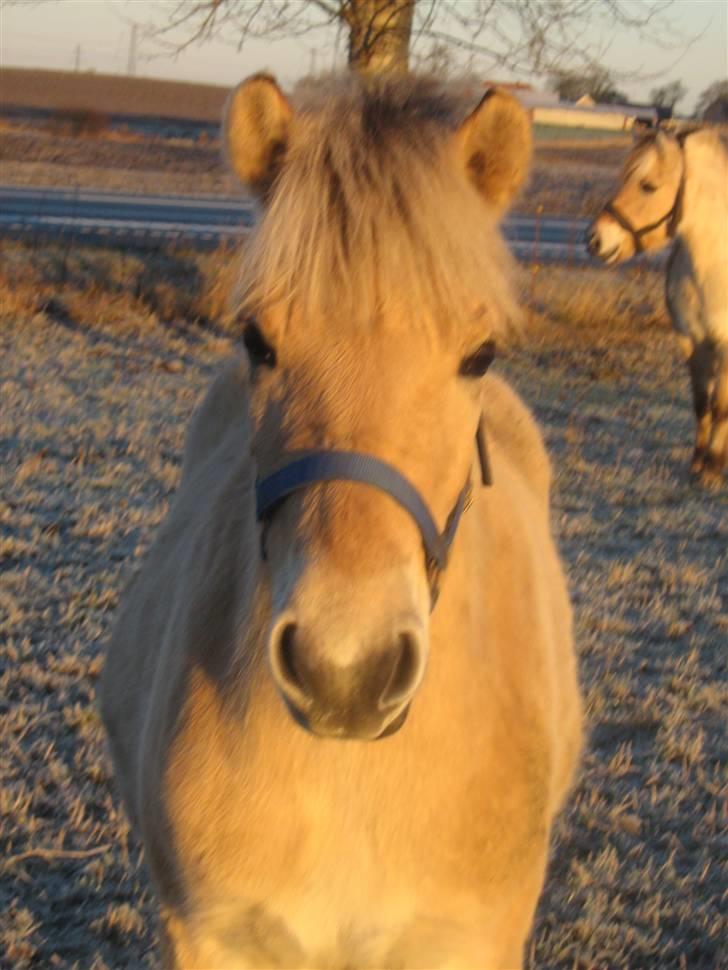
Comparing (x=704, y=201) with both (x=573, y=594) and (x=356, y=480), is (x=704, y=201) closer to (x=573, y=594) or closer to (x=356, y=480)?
(x=573, y=594)

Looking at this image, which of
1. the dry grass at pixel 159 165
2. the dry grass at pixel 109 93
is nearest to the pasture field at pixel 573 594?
the dry grass at pixel 159 165

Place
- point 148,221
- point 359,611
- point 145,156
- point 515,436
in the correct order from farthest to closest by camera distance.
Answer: point 145,156, point 148,221, point 515,436, point 359,611

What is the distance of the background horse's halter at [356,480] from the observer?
174 cm

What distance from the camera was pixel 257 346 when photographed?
6.28 ft

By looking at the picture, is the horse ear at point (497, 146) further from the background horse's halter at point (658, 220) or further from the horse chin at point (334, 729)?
the background horse's halter at point (658, 220)

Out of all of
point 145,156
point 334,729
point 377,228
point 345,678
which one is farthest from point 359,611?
point 145,156

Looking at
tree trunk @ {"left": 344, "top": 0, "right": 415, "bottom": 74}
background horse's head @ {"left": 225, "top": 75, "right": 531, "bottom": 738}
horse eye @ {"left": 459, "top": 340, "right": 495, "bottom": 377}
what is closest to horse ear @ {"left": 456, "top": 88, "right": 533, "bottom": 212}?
background horse's head @ {"left": 225, "top": 75, "right": 531, "bottom": 738}

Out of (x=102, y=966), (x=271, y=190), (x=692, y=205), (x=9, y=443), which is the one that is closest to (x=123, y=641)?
(x=102, y=966)

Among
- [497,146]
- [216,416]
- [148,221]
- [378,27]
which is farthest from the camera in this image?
[148,221]

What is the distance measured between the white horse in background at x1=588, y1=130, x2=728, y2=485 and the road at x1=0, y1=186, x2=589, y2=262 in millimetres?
3623

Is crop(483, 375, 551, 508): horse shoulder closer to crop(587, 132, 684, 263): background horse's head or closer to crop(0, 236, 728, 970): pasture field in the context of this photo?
crop(0, 236, 728, 970): pasture field

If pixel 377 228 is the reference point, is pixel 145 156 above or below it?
below

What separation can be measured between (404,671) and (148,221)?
16.8 metres

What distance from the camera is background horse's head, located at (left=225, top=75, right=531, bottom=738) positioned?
1637mm
